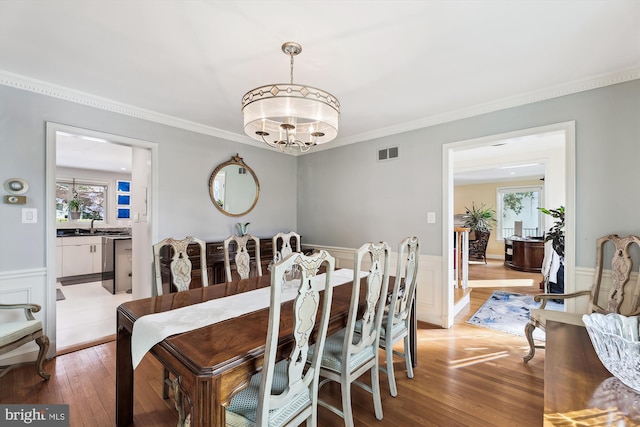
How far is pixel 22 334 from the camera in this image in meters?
2.18

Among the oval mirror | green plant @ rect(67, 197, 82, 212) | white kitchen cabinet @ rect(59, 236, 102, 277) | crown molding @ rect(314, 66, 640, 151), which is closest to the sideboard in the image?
the oval mirror

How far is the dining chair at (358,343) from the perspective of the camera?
1.61 m

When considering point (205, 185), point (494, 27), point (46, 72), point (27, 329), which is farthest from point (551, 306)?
point (46, 72)

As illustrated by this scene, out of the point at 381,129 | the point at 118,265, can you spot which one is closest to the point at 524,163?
the point at 381,129

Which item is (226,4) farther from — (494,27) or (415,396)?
(415,396)

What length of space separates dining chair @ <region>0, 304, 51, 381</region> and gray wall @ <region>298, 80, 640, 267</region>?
323 cm

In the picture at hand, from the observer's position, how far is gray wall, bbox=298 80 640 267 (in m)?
2.38

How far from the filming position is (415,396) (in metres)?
2.09

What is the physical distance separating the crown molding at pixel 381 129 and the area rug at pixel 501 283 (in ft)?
11.5

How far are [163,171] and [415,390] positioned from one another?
3.31 meters

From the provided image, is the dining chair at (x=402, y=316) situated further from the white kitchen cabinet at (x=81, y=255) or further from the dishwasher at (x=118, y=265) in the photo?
the white kitchen cabinet at (x=81, y=255)

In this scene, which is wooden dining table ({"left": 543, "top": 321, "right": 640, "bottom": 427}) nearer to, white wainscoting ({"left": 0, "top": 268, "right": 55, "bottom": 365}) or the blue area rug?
the blue area rug

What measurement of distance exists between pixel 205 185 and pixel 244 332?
8.95ft

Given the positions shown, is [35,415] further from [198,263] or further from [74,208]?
[74,208]
